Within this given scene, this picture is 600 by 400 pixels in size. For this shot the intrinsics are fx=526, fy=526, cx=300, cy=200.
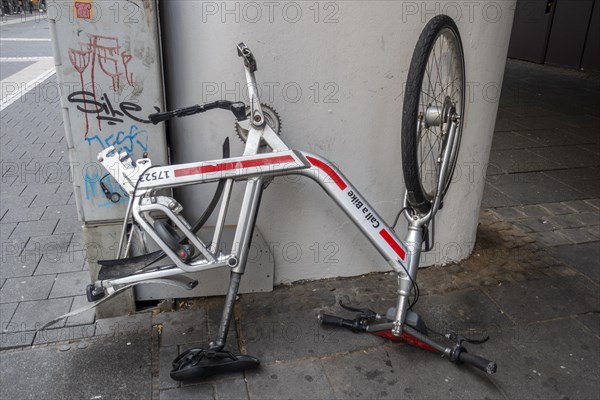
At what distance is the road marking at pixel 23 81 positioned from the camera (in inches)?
329

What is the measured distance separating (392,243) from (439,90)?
1125 millimetres

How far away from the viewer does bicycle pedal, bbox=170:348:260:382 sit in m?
2.57

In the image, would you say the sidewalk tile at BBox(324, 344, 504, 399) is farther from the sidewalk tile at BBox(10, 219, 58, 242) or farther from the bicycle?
the sidewalk tile at BBox(10, 219, 58, 242)

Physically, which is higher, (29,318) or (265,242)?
(265,242)

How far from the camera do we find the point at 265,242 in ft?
10.8

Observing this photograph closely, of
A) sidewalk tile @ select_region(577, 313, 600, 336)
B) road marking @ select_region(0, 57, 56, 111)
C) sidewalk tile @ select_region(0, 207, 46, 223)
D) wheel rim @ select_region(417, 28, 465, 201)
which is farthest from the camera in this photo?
road marking @ select_region(0, 57, 56, 111)

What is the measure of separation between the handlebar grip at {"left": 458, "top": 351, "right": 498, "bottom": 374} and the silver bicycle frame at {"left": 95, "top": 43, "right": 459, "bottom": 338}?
13.9 inches

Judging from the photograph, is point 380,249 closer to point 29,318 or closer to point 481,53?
point 481,53

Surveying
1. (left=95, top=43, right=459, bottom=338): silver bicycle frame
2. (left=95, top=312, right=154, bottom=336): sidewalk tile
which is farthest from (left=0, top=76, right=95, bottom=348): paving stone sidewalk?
(left=95, top=43, right=459, bottom=338): silver bicycle frame

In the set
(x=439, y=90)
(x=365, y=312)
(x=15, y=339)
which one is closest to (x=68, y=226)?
(x=15, y=339)

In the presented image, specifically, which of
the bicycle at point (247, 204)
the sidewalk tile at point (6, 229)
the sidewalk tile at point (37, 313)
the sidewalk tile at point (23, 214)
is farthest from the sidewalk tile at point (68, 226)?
the bicycle at point (247, 204)

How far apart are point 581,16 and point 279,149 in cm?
1227

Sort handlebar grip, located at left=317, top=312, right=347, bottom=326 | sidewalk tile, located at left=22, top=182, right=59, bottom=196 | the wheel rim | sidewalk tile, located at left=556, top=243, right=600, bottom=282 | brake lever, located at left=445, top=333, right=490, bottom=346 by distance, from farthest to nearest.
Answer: sidewalk tile, located at left=22, top=182, right=59, bottom=196 → sidewalk tile, located at left=556, top=243, right=600, bottom=282 → handlebar grip, located at left=317, top=312, right=347, bottom=326 → the wheel rim → brake lever, located at left=445, top=333, right=490, bottom=346

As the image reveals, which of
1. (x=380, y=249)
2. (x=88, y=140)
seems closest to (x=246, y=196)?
(x=380, y=249)
